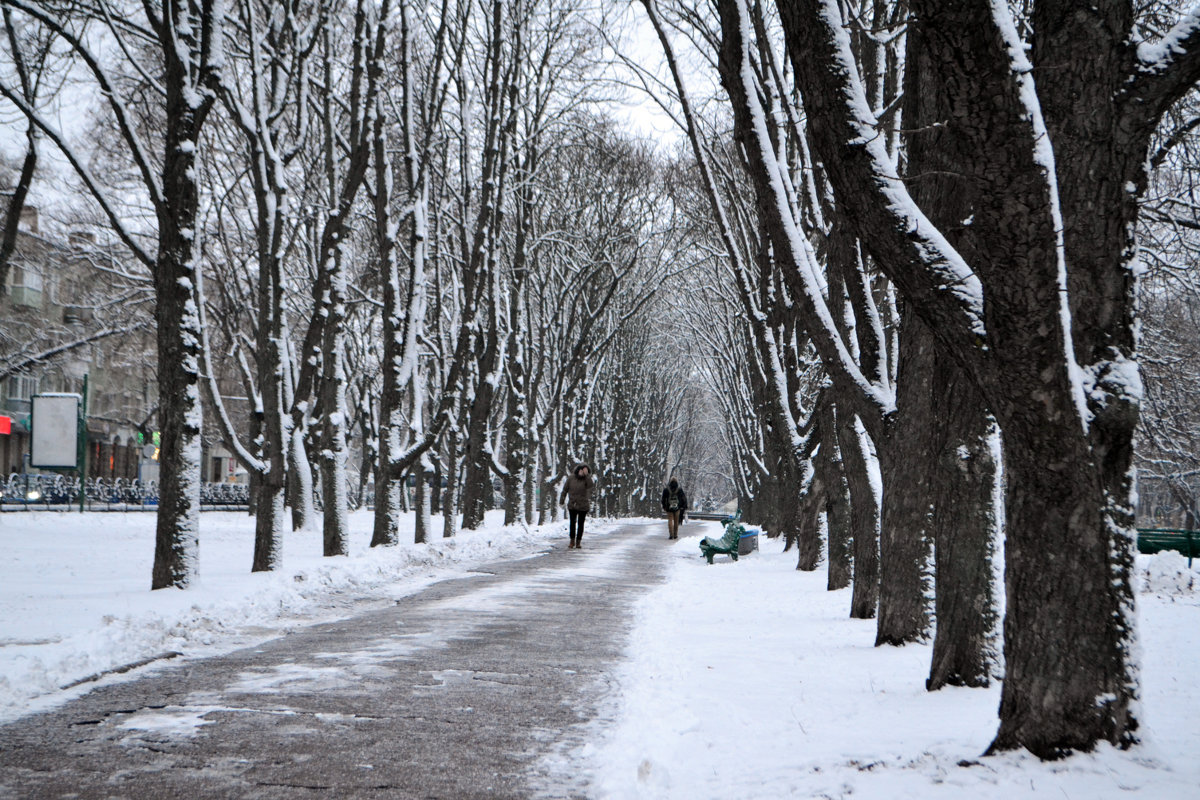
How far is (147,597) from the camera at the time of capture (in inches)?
372

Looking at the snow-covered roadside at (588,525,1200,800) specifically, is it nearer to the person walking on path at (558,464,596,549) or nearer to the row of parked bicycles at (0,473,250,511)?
the person walking on path at (558,464,596,549)

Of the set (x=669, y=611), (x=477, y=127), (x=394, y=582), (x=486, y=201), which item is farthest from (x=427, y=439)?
(x=477, y=127)

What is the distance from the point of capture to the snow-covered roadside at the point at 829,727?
3926 millimetres

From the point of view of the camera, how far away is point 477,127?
24.0 m

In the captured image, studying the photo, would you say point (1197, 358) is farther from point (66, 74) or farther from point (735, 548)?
point (66, 74)

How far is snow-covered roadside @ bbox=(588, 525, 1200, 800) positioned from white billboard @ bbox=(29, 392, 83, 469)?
24703mm

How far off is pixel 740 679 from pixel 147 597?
580 cm

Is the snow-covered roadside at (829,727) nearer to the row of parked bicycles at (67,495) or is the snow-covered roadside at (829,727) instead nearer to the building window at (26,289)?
the row of parked bicycles at (67,495)

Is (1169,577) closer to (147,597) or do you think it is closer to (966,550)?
(966,550)

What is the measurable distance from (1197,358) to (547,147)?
584 inches

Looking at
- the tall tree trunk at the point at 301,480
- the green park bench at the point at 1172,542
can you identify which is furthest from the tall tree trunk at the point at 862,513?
the green park bench at the point at 1172,542

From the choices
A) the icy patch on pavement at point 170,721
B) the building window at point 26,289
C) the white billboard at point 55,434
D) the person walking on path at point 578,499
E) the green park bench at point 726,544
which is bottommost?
the green park bench at point 726,544

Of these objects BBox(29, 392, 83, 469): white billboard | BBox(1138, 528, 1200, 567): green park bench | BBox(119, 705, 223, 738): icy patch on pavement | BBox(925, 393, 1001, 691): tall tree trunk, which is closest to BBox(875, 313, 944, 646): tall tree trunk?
BBox(925, 393, 1001, 691): tall tree trunk

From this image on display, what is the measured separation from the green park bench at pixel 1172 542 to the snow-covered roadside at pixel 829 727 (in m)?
10.7
